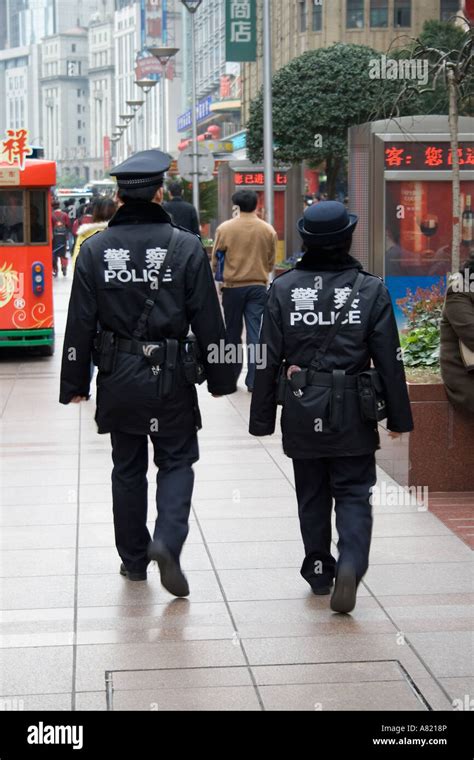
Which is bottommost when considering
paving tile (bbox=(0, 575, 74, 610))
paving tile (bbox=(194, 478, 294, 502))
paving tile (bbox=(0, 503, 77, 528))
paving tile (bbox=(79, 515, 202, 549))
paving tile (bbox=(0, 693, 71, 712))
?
paving tile (bbox=(194, 478, 294, 502))

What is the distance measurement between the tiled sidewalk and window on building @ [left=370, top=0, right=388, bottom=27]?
52124 millimetres

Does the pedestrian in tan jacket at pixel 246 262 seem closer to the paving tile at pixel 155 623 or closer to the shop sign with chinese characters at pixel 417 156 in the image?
the shop sign with chinese characters at pixel 417 156

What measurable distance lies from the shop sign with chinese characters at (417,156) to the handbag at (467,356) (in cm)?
767

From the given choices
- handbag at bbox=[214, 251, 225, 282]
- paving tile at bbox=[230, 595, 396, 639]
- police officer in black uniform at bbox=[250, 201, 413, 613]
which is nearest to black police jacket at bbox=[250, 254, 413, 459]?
police officer in black uniform at bbox=[250, 201, 413, 613]

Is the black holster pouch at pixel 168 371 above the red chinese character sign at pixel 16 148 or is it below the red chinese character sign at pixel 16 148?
below

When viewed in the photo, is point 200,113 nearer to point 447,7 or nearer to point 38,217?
point 447,7

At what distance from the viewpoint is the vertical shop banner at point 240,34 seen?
2528 cm

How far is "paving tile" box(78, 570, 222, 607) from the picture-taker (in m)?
5.95

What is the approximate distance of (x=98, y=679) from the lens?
491 centimetres

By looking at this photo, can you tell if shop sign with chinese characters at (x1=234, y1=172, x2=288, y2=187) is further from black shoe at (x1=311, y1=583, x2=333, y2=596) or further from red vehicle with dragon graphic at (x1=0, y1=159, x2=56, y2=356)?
black shoe at (x1=311, y1=583, x2=333, y2=596)

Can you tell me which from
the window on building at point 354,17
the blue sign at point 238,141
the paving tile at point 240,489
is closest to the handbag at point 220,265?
the paving tile at point 240,489
